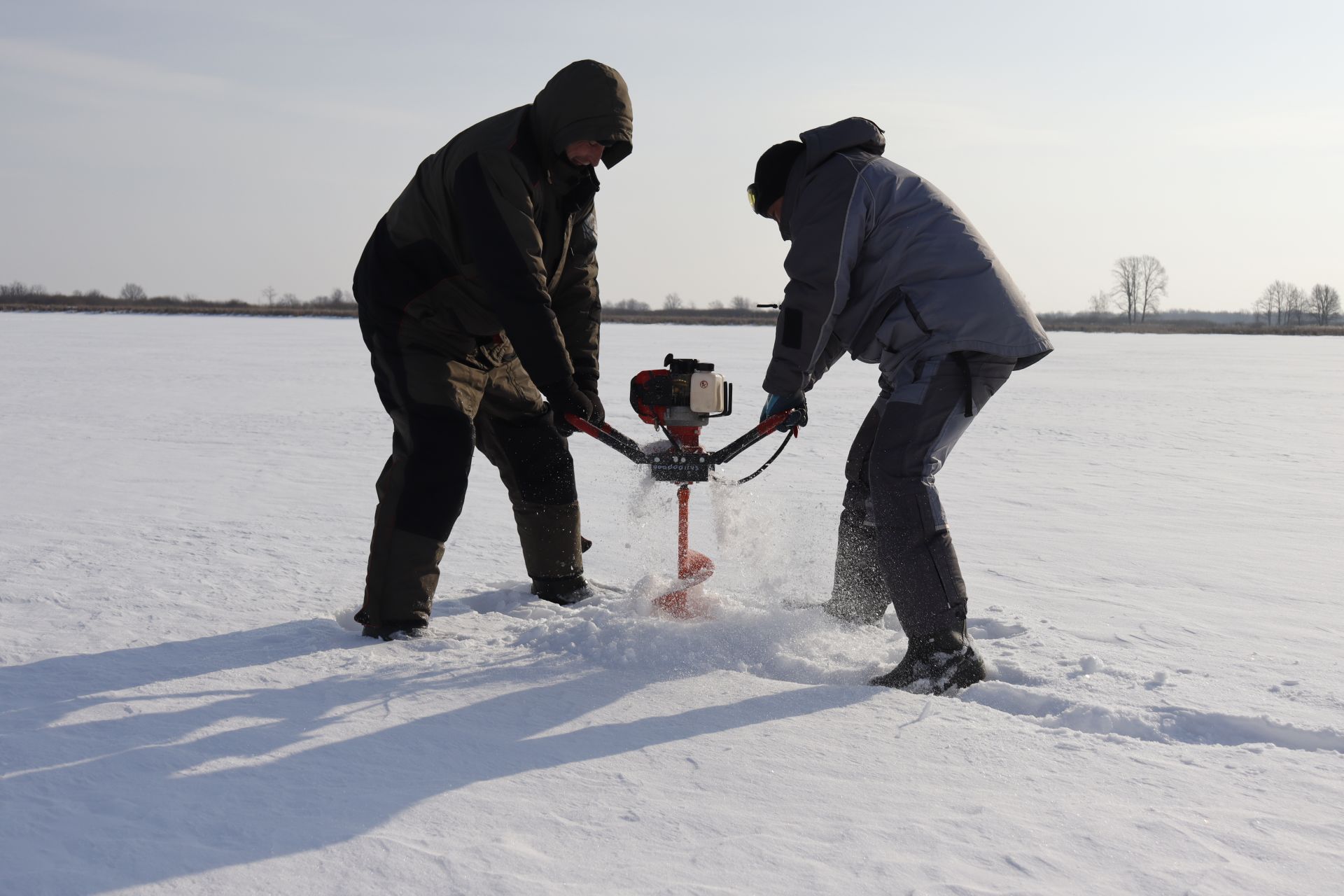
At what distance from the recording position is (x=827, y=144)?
9.44 ft

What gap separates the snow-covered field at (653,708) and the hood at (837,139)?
1.12m

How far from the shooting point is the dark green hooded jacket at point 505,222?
119 inches

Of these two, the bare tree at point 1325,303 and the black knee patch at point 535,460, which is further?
the bare tree at point 1325,303

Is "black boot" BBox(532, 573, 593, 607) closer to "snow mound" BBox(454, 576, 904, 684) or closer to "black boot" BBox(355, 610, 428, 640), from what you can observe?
"snow mound" BBox(454, 576, 904, 684)

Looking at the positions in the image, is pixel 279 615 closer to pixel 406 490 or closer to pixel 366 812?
pixel 406 490

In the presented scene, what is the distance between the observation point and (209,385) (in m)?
12.0

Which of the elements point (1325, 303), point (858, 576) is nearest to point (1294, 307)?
point (1325, 303)

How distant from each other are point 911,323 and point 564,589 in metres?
1.64

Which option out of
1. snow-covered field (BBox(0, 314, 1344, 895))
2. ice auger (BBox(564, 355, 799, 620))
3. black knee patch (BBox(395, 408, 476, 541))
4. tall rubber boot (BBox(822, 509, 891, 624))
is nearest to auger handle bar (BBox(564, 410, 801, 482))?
ice auger (BBox(564, 355, 799, 620))

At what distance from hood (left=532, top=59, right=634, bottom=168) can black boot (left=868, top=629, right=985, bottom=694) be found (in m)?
1.73

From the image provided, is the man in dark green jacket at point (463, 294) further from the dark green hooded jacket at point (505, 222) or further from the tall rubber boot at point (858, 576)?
the tall rubber boot at point (858, 576)

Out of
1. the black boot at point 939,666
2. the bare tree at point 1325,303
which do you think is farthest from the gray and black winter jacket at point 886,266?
the bare tree at point 1325,303

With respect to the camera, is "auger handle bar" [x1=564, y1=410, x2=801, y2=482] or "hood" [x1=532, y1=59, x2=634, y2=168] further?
"auger handle bar" [x1=564, y1=410, x2=801, y2=482]

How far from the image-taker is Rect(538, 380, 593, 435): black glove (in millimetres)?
3174
